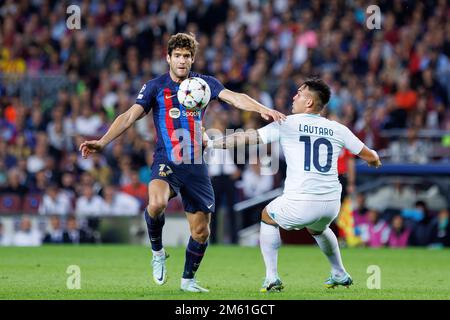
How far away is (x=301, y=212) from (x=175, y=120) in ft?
5.28

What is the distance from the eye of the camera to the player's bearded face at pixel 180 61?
984 centimetres

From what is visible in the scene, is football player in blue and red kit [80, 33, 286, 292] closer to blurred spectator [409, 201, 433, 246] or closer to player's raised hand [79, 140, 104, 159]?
player's raised hand [79, 140, 104, 159]

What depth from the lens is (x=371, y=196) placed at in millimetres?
19734

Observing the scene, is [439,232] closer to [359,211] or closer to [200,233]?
[359,211]

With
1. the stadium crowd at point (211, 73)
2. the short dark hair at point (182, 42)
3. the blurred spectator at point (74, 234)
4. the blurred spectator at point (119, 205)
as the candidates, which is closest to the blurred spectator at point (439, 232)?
the stadium crowd at point (211, 73)

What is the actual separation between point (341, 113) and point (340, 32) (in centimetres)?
A: 254

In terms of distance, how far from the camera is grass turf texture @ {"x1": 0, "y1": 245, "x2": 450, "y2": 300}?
9516mm

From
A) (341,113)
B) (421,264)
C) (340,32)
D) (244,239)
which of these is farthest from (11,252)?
(340,32)

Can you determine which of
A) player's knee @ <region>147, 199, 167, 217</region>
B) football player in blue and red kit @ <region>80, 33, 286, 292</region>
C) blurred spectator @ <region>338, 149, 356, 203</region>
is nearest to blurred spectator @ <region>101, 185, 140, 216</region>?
blurred spectator @ <region>338, 149, 356, 203</region>

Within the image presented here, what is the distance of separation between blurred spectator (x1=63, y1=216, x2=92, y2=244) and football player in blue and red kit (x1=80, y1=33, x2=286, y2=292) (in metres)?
8.95

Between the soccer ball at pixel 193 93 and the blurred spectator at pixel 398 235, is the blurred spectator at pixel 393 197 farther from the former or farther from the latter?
the soccer ball at pixel 193 93

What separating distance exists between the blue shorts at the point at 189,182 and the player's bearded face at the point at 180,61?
0.86 metres

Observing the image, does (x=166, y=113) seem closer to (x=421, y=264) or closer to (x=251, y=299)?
(x=251, y=299)
